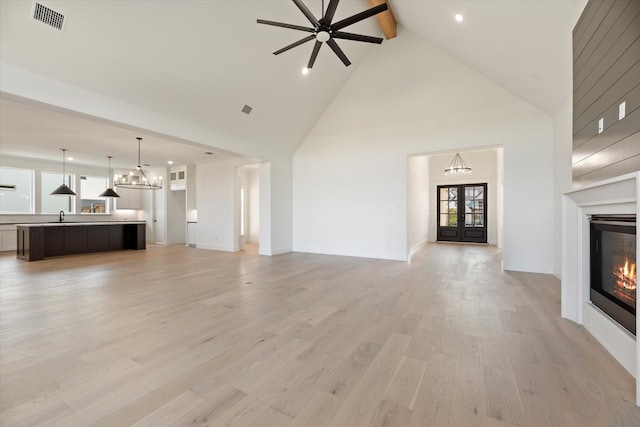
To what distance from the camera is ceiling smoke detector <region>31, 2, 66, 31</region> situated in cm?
266

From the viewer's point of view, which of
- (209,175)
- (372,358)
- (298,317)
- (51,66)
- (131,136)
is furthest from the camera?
(209,175)

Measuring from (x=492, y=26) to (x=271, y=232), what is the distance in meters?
5.68

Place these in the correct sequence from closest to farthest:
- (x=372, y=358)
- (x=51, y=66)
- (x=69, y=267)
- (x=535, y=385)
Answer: (x=535, y=385)
(x=372, y=358)
(x=51, y=66)
(x=69, y=267)

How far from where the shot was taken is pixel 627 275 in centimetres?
199

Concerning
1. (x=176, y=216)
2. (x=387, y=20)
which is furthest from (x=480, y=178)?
(x=176, y=216)

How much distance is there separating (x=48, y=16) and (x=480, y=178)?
10601mm

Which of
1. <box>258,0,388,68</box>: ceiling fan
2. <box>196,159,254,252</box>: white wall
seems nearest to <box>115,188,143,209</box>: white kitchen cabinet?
<box>196,159,254,252</box>: white wall

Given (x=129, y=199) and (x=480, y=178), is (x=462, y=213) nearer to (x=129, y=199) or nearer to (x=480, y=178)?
(x=480, y=178)

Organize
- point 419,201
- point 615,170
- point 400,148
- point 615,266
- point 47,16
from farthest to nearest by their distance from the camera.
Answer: point 419,201 < point 400,148 < point 47,16 < point 615,266 < point 615,170

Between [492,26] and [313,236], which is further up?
[492,26]

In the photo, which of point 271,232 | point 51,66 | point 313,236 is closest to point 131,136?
point 51,66

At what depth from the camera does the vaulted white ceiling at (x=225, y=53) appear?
290 centimetres

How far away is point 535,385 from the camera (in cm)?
165

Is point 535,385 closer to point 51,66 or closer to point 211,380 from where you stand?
point 211,380
